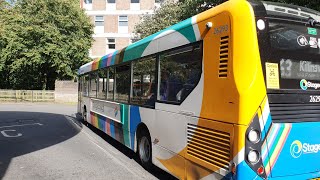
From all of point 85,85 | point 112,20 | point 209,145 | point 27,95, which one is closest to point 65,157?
point 209,145

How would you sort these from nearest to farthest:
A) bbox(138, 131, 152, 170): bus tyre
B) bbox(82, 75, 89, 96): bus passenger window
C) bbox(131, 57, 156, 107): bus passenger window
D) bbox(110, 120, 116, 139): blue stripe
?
1. bbox(131, 57, 156, 107): bus passenger window
2. bbox(138, 131, 152, 170): bus tyre
3. bbox(110, 120, 116, 139): blue stripe
4. bbox(82, 75, 89, 96): bus passenger window

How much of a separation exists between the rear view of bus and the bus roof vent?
41 centimetres

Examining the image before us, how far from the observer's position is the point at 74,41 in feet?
108

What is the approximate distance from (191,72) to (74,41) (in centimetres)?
2921

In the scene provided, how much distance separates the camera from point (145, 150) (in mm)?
7562

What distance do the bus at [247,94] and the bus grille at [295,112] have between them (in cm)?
1

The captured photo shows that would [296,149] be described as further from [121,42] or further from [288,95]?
[121,42]

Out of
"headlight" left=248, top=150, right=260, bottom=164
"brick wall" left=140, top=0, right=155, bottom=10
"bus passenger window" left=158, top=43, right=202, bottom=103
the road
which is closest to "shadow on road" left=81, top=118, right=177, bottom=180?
the road

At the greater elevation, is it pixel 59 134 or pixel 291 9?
pixel 291 9

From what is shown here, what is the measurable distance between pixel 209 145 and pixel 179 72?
1540mm

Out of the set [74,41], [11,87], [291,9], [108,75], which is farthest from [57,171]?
[11,87]

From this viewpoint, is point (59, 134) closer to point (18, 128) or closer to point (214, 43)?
point (18, 128)

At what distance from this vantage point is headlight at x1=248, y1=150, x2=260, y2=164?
4.12m

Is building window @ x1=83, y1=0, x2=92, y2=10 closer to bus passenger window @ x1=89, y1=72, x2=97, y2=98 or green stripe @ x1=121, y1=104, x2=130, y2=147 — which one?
bus passenger window @ x1=89, y1=72, x2=97, y2=98
